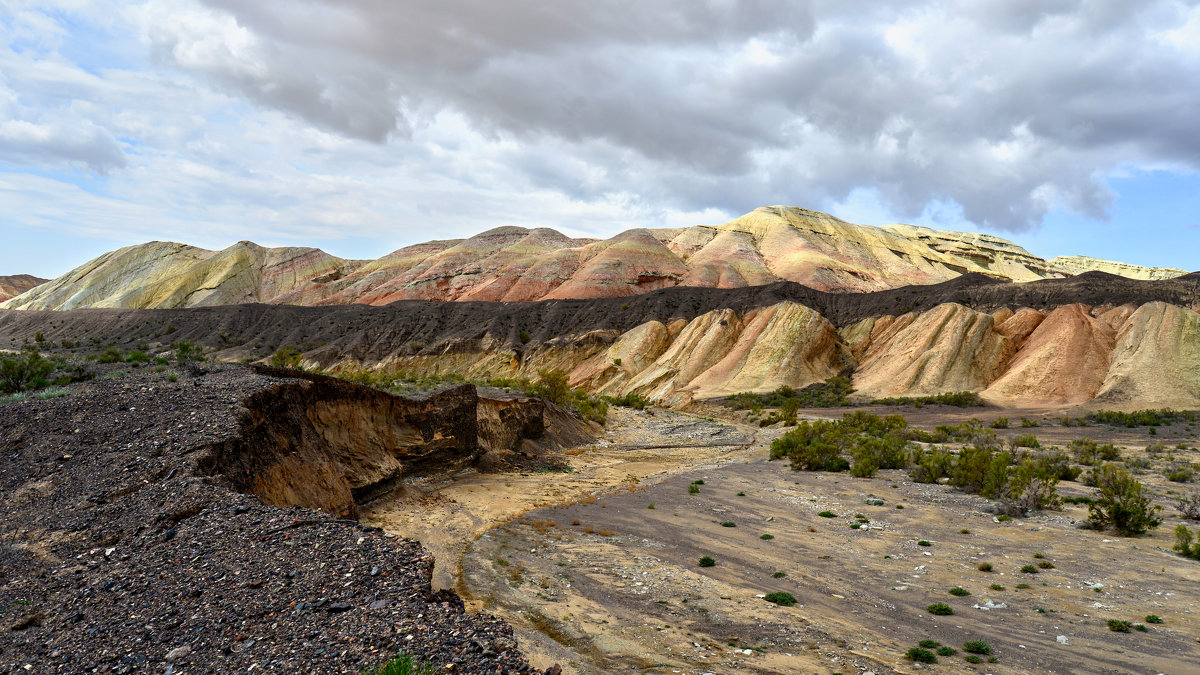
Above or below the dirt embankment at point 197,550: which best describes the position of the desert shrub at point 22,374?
above

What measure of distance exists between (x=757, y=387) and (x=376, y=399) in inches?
1535

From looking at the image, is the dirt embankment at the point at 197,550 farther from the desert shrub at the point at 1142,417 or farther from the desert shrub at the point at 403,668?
the desert shrub at the point at 1142,417

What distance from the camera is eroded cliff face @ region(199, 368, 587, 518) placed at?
11320mm

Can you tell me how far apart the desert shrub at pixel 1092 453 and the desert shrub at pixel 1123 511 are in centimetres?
903

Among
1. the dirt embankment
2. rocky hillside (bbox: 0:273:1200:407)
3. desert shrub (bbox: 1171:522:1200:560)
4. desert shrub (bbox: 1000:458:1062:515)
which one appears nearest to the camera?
the dirt embankment

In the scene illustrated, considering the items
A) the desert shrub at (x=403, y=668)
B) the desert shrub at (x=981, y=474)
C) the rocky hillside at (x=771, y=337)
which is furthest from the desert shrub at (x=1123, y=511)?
the rocky hillside at (x=771, y=337)

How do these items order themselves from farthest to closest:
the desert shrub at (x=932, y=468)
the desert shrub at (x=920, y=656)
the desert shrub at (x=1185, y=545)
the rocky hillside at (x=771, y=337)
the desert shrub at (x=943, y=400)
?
1. the rocky hillside at (x=771, y=337)
2. the desert shrub at (x=943, y=400)
3. the desert shrub at (x=932, y=468)
4. the desert shrub at (x=1185, y=545)
5. the desert shrub at (x=920, y=656)

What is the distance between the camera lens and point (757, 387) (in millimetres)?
52438

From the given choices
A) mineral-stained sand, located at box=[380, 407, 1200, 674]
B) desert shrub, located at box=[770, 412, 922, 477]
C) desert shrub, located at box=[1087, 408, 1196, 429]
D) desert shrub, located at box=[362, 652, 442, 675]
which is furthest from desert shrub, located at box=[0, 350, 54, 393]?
desert shrub, located at box=[1087, 408, 1196, 429]

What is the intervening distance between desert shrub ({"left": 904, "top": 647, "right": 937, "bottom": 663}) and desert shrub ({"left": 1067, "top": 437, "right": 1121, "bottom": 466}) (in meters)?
20.7

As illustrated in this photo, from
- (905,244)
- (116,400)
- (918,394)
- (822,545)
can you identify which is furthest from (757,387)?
(905,244)

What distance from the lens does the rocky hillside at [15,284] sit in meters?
136

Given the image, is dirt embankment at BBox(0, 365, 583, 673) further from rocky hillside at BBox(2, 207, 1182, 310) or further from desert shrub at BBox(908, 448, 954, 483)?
rocky hillside at BBox(2, 207, 1182, 310)

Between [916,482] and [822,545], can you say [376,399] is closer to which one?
[822,545]
